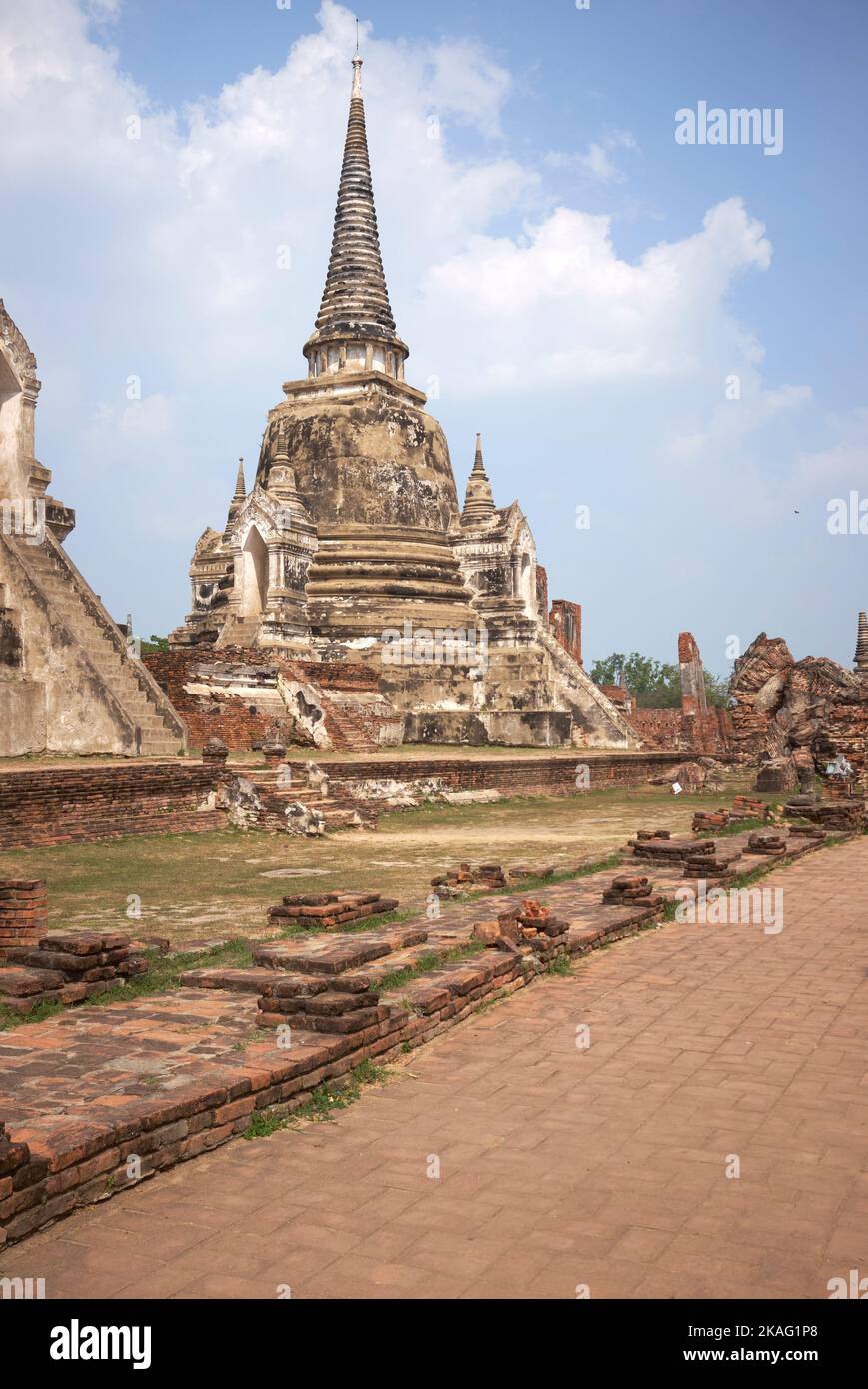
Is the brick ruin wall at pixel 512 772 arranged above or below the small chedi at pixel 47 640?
below

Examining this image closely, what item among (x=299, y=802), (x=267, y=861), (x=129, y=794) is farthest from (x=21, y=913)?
(x=299, y=802)

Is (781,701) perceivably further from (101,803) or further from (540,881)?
(101,803)

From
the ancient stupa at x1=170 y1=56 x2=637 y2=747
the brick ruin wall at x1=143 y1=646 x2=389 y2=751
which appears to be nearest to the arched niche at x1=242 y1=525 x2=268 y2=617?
the ancient stupa at x1=170 y1=56 x2=637 y2=747

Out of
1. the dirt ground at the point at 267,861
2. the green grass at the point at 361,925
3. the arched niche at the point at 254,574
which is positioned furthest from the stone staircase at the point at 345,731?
the green grass at the point at 361,925

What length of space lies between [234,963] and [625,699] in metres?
28.7

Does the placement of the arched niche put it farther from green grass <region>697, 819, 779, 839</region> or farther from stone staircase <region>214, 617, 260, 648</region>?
green grass <region>697, 819, 779, 839</region>

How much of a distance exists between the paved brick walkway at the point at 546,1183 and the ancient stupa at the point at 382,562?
16.9 metres

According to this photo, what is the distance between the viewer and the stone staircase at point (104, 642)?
15.1m

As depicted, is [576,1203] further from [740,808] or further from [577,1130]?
[740,808]

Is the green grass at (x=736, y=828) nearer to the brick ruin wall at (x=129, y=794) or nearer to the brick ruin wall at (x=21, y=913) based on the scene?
the brick ruin wall at (x=129, y=794)

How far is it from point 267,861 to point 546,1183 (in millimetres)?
7261

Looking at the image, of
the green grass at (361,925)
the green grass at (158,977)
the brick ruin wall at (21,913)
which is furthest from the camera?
the green grass at (361,925)

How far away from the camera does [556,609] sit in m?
36.3

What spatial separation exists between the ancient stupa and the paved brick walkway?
55.4 ft
